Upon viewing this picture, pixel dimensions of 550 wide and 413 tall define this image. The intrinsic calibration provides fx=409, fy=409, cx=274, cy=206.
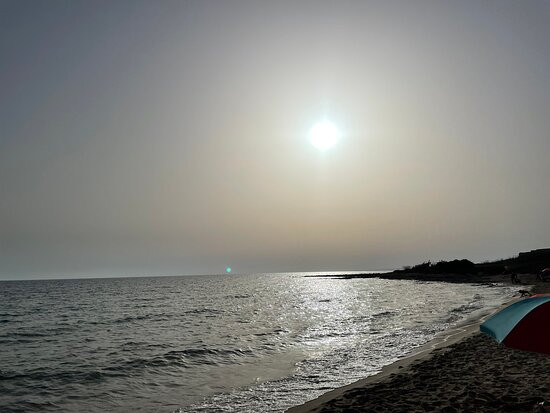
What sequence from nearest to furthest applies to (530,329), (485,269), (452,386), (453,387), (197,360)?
(530,329) < (453,387) < (452,386) < (197,360) < (485,269)

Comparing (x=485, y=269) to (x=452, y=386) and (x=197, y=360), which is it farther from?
(x=452, y=386)

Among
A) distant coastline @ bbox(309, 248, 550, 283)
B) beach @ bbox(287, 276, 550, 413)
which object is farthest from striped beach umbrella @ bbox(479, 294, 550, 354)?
distant coastline @ bbox(309, 248, 550, 283)

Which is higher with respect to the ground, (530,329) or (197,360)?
(530,329)

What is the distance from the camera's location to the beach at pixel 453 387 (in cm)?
945

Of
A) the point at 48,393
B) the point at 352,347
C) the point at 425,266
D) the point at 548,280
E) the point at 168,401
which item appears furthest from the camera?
the point at 425,266

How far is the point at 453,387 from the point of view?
10977mm

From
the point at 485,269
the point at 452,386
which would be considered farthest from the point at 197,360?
the point at 485,269

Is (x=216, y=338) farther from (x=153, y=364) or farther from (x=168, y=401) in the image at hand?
(x=168, y=401)

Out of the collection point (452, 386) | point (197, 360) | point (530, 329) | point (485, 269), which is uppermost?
point (485, 269)

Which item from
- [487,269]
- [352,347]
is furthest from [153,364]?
[487,269]

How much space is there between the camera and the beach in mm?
9445

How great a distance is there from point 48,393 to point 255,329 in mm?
15735

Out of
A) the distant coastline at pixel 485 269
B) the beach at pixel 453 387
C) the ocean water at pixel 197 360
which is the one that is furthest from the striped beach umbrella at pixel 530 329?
the distant coastline at pixel 485 269

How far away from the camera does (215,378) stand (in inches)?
600
